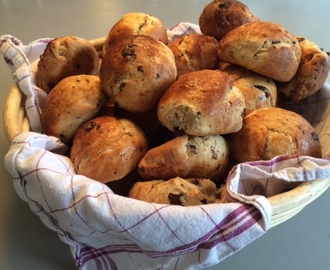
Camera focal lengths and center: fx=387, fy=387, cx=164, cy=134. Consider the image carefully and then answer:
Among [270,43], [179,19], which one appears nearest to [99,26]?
[179,19]

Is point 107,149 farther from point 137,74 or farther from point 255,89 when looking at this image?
point 255,89

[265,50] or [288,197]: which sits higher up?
[265,50]

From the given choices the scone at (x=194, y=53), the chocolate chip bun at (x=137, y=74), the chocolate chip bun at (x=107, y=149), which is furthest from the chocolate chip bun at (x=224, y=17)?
the chocolate chip bun at (x=107, y=149)

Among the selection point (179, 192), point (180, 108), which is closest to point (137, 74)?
point (180, 108)

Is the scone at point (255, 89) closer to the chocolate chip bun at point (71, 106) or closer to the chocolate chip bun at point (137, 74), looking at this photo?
the chocolate chip bun at point (137, 74)

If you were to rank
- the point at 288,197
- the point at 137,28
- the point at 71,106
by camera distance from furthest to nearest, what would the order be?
1. the point at 137,28
2. the point at 71,106
3. the point at 288,197


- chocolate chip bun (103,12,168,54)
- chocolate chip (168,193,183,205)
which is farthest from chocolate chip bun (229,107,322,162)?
chocolate chip bun (103,12,168,54)

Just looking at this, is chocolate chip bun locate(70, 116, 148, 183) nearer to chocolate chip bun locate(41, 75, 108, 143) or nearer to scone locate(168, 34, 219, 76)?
chocolate chip bun locate(41, 75, 108, 143)
